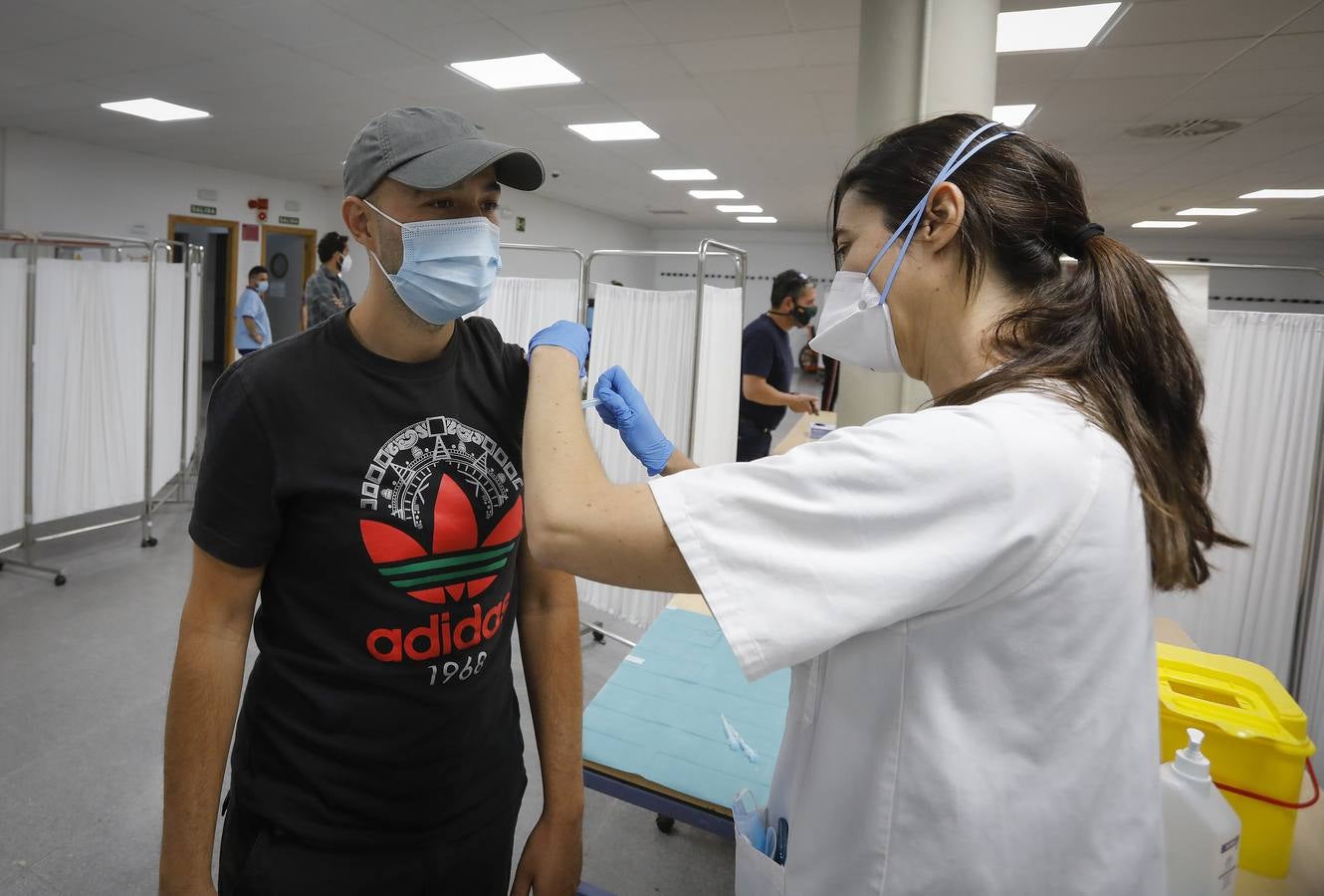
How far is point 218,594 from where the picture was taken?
3.09ft

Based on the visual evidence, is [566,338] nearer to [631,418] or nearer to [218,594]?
[631,418]

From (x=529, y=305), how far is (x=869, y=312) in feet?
Result: 8.56

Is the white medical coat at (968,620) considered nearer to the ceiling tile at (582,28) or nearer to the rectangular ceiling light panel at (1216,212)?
the ceiling tile at (582,28)

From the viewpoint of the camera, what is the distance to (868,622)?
613 millimetres

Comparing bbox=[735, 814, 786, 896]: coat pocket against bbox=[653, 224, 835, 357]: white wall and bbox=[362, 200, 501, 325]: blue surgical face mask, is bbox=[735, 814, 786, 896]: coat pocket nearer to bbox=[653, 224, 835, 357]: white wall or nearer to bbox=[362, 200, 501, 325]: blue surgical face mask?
bbox=[362, 200, 501, 325]: blue surgical face mask

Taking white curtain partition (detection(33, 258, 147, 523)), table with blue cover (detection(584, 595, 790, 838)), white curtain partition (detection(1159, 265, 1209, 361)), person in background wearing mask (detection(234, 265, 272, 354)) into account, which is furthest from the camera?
person in background wearing mask (detection(234, 265, 272, 354))

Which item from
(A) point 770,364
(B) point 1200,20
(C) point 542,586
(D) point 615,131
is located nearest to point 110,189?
(D) point 615,131

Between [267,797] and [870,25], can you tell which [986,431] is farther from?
[870,25]

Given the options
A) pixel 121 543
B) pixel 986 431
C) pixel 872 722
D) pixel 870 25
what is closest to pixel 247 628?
pixel 872 722

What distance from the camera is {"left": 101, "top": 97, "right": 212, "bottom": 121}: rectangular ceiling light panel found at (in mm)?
6041

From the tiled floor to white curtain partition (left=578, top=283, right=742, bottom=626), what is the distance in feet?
2.84

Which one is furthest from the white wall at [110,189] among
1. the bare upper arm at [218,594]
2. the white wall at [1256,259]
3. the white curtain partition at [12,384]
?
the white wall at [1256,259]

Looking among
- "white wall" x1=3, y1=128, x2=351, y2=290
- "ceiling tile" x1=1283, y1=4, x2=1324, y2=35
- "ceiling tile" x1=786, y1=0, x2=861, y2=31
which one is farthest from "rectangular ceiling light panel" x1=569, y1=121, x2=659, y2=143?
"white wall" x1=3, y1=128, x2=351, y2=290

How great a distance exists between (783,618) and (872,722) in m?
0.16
